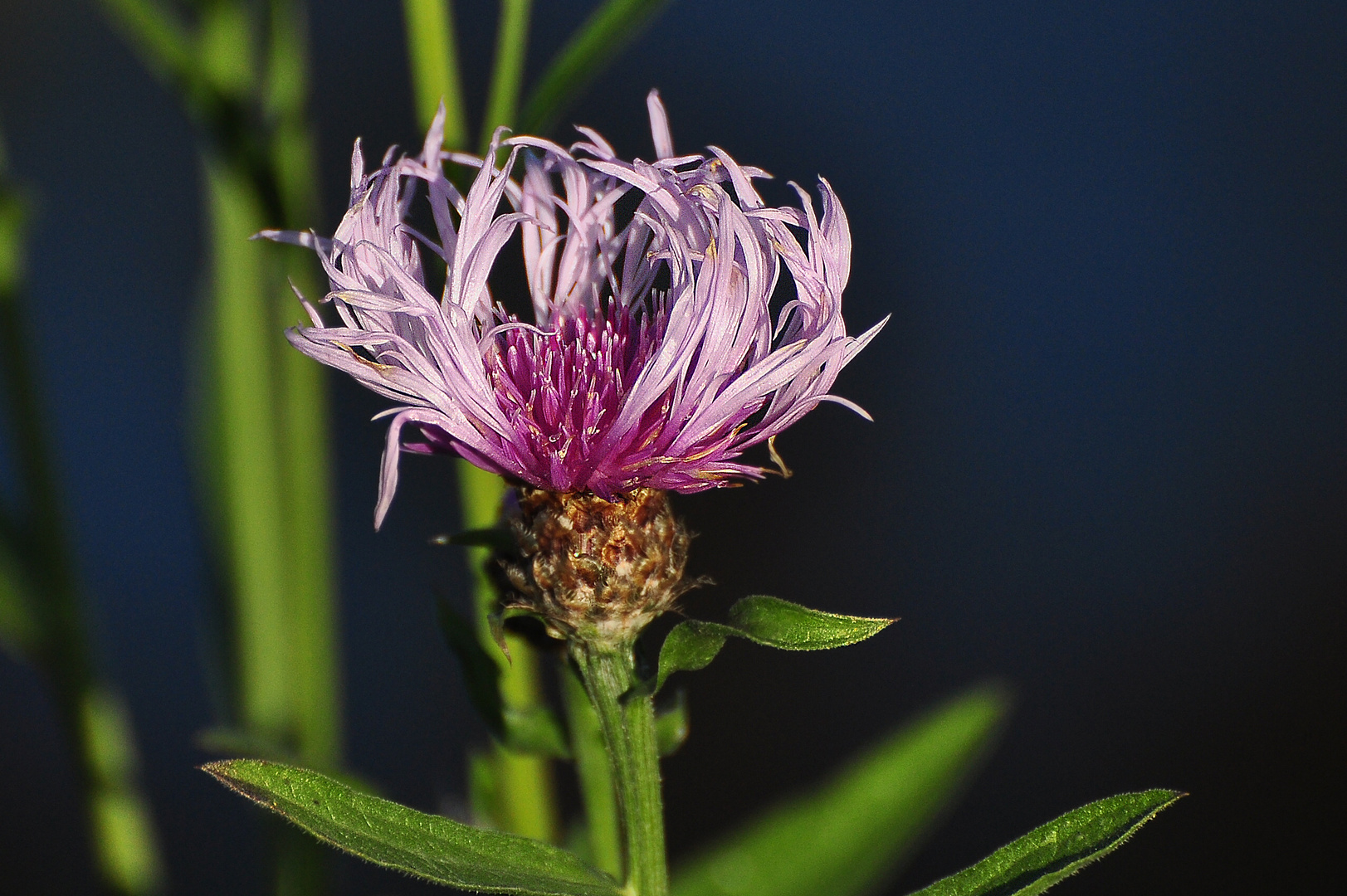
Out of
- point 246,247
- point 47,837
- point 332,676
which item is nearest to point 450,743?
point 47,837

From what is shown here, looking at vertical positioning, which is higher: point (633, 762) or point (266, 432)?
point (266, 432)

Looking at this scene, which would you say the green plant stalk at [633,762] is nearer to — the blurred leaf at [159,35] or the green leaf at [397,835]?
the green leaf at [397,835]

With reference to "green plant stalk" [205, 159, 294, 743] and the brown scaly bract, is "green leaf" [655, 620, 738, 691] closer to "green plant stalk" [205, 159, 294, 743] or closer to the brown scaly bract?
the brown scaly bract

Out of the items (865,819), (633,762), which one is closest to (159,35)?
(633,762)

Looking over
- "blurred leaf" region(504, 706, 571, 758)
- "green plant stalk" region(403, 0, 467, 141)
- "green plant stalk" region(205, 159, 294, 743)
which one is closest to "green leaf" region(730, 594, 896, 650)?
"blurred leaf" region(504, 706, 571, 758)

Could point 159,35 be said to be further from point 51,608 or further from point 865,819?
point 865,819

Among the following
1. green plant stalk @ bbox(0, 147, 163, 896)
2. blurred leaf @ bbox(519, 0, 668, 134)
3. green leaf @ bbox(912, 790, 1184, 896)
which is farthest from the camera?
green plant stalk @ bbox(0, 147, 163, 896)
